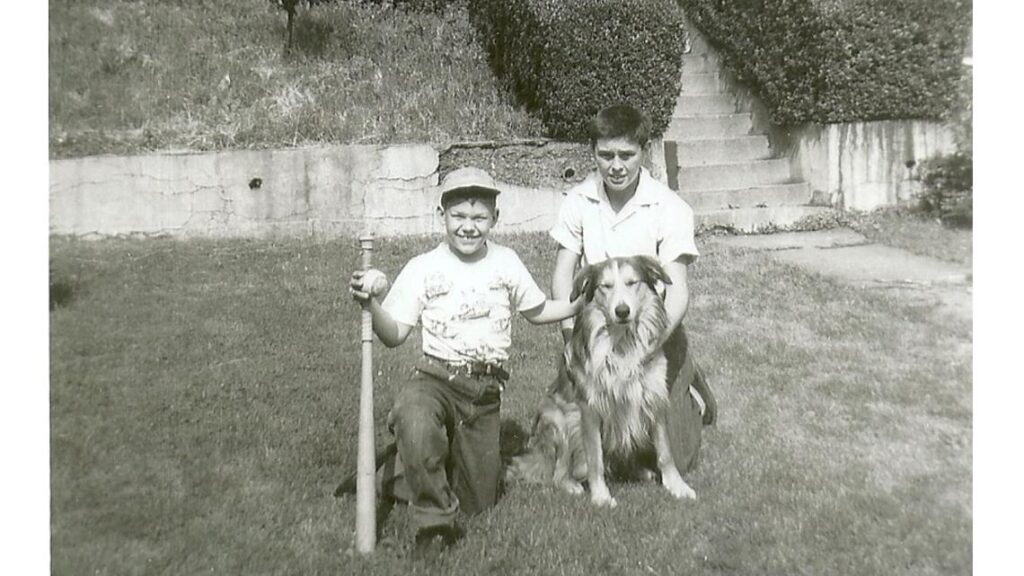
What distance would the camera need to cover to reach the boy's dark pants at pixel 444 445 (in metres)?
2.72

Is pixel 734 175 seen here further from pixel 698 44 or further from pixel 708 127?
pixel 698 44

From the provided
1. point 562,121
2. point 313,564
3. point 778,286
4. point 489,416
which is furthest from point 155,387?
point 778,286

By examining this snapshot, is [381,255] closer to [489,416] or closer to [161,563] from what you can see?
[489,416]

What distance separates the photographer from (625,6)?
4051mm

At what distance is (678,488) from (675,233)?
101cm

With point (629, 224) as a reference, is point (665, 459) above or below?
below

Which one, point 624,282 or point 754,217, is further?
point 754,217

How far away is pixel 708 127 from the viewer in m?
4.06

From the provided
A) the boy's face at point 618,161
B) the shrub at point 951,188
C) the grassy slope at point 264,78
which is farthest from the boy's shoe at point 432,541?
the shrub at point 951,188

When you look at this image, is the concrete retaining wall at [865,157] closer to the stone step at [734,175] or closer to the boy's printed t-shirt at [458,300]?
the stone step at [734,175]

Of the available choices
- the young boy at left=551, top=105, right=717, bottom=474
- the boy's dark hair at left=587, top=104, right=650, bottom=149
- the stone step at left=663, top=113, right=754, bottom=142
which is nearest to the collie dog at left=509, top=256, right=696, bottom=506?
the young boy at left=551, top=105, right=717, bottom=474

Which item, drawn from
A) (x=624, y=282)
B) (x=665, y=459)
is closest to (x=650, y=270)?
(x=624, y=282)

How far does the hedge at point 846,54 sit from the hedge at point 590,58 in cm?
32

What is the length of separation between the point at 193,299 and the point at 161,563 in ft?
3.86
